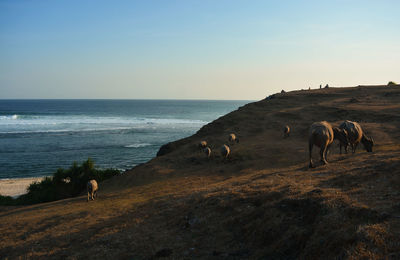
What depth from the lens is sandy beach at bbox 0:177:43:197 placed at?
1458 inches

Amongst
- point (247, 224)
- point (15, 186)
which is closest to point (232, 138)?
point (247, 224)

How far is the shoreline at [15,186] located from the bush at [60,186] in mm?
4518

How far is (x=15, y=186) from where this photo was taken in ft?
130

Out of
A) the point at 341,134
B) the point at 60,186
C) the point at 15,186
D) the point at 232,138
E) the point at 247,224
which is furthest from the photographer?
the point at 15,186

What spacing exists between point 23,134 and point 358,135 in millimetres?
90752

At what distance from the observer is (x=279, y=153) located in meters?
27.1

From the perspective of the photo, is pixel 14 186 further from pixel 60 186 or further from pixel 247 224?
pixel 247 224

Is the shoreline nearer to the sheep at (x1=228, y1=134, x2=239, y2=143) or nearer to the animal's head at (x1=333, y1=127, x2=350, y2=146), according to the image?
the sheep at (x1=228, y1=134, x2=239, y2=143)

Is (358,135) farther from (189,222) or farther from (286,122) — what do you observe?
(286,122)

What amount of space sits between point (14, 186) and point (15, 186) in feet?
0.50

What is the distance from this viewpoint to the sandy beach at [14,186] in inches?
1458

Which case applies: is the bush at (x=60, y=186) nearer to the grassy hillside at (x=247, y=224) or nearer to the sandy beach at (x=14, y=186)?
the sandy beach at (x=14, y=186)

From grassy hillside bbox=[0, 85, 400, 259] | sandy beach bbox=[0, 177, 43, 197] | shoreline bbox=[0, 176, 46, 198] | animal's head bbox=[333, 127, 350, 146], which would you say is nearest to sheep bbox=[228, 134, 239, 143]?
grassy hillside bbox=[0, 85, 400, 259]

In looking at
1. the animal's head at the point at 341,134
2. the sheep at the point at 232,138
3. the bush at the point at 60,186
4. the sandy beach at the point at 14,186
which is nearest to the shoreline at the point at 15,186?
the sandy beach at the point at 14,186
